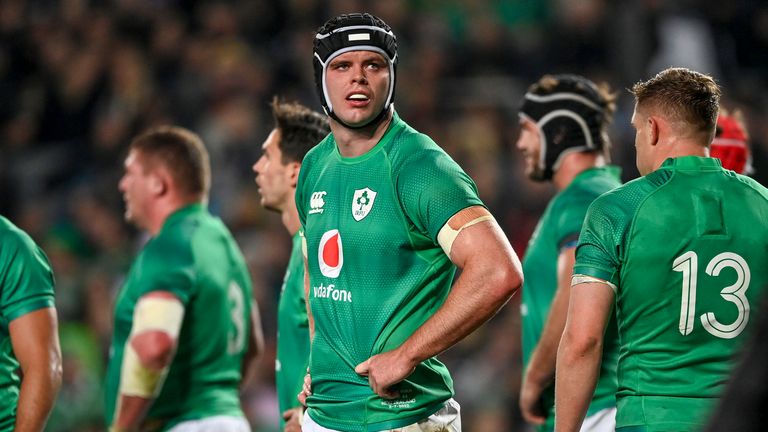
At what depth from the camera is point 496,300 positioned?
3.87 m

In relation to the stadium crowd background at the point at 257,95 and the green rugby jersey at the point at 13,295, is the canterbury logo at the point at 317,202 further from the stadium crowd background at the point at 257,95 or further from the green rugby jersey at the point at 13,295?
the stadium crowd background at the point at 257,95

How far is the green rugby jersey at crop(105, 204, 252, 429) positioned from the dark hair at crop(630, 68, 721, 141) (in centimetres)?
281

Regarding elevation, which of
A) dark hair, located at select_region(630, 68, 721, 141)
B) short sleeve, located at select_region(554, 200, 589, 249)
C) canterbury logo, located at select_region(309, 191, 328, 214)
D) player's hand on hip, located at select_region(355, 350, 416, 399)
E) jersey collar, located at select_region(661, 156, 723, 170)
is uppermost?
dark hair, located at select_region(630, 68, 721, 141)

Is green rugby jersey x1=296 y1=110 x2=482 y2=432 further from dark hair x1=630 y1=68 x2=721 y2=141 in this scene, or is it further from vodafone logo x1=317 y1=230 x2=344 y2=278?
dark hair x1=630 y1=68 x2=721 y2=141

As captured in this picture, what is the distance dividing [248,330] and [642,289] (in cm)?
308

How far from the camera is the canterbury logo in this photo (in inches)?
173

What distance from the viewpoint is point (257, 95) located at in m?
12.1

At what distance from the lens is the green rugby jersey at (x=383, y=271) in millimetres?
4070

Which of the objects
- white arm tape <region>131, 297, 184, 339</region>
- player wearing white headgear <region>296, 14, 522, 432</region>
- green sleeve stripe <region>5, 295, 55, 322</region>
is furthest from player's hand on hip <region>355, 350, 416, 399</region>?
white arm tape <region>131, 297, 184, 339</region>

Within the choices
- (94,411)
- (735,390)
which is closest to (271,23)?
(94,411)

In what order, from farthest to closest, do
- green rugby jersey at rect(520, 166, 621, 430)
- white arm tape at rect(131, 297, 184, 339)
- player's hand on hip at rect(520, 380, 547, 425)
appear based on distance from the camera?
1. white arm tape at rect(131, 297, 184, 339)
2. green rugby jersey at rect(520, 166, 621, 430)
3. player's hand on hip at rect(520, 380, 547, 425)

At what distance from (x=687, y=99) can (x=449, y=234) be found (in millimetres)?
1119

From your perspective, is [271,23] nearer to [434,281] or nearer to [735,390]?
[434,281]

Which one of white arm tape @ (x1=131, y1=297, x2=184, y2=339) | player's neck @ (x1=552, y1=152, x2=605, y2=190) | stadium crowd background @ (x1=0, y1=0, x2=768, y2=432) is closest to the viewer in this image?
white arm tape @ (x1=131, y1=297, x2=184, y2=339)
